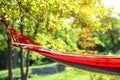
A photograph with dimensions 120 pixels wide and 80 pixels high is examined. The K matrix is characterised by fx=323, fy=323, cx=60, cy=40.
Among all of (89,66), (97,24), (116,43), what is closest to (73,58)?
(89,66)

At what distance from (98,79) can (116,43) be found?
25498mm

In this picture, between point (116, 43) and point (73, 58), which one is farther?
point (116, 43)

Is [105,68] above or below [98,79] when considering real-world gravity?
above

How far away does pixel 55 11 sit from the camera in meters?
6.07

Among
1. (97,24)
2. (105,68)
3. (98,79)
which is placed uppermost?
(97,24)

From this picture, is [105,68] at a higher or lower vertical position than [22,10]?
lower

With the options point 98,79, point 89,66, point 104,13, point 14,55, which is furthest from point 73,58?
point 14,55

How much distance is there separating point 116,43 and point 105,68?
2975 cm

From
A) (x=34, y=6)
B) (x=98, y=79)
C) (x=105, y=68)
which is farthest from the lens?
(x=98, y=79)

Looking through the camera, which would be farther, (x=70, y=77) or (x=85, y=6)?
(x=70, y=77)

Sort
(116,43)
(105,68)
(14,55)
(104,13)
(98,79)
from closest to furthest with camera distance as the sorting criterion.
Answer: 1. (105,68)
2. (104,13)
3. (98,79)
4. (14,55)
5. (116,43)

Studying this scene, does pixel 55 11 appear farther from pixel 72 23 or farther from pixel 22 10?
pixel 72 23

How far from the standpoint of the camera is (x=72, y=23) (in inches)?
348

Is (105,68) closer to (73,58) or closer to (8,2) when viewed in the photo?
(73,58)
